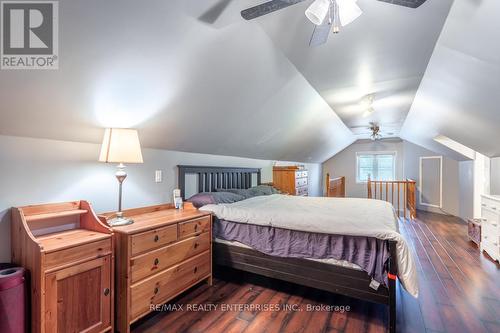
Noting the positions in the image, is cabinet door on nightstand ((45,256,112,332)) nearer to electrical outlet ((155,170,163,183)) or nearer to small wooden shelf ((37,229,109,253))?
small wooden shelf ((37,229,109,253))

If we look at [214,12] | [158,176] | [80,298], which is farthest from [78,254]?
[214,12]

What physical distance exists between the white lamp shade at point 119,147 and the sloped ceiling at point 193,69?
153 mm

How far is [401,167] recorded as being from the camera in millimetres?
7496

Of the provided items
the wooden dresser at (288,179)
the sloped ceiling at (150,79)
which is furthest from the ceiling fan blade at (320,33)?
the wooden dresser at (288,179)

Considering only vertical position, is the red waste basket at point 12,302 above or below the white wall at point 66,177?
below

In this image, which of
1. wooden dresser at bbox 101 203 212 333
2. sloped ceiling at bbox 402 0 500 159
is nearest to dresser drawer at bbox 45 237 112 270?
wooden dresser at bbox 101 203 212 333

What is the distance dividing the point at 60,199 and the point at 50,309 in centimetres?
80

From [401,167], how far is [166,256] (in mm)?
7699

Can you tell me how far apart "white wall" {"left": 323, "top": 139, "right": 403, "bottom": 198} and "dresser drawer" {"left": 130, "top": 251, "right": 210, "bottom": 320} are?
6735 mm

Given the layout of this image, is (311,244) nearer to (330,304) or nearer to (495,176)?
(330,304)

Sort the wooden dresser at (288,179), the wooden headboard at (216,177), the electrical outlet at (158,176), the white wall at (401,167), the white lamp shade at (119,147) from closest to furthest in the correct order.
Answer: the white lamp shade at (119,147) < the electrical outlet at (158,176) < the wooden headboard at (216,177) < the wooden dresser at (288,179) < the white wall at (401,167)

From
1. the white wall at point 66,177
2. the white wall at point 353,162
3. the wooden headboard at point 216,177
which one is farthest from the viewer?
the white wall at point 353,162

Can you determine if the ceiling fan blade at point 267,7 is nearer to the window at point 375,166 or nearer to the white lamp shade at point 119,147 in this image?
the white lamp shade at point 119,147

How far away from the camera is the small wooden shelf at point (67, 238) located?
1439 millimetres
